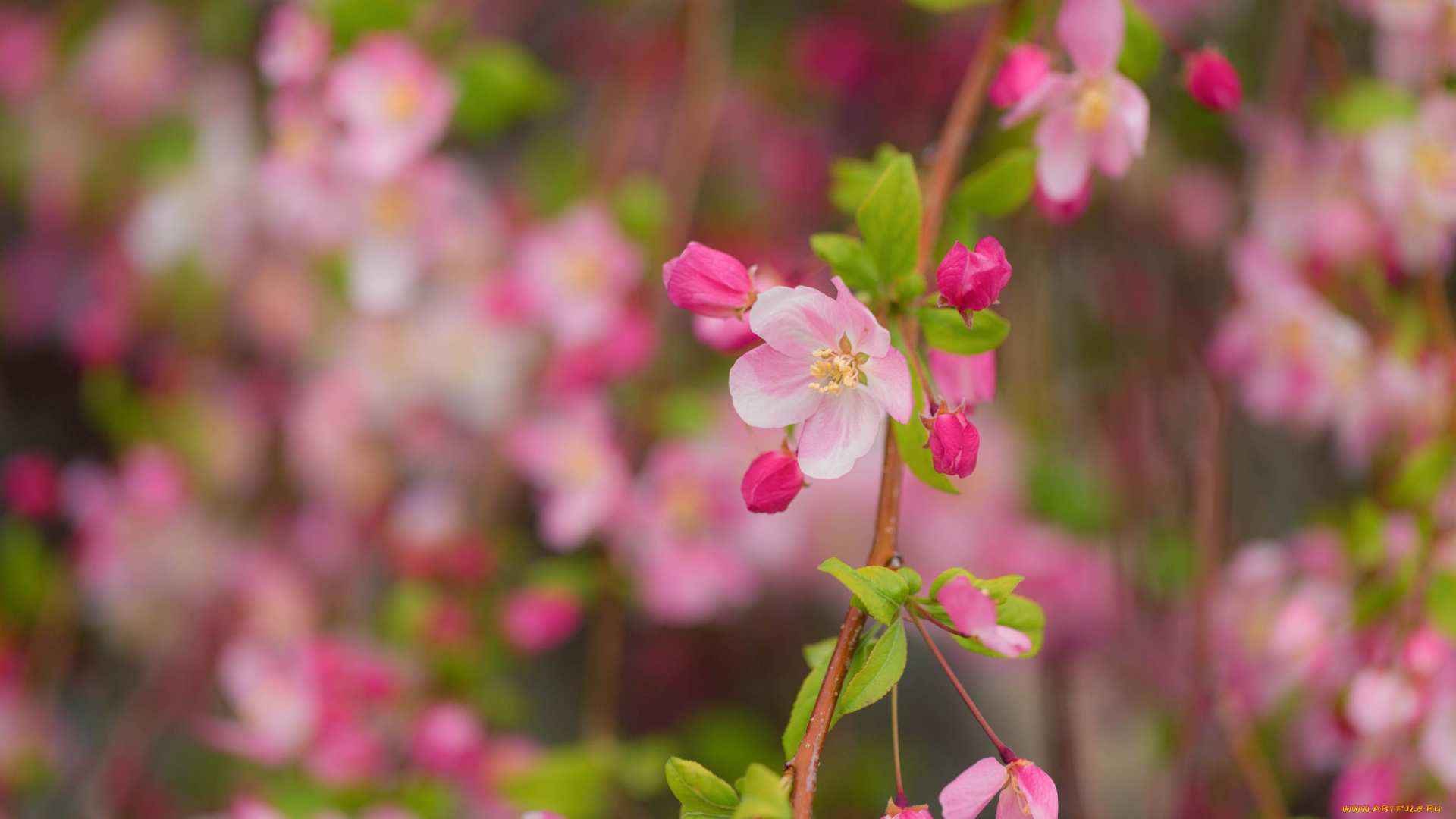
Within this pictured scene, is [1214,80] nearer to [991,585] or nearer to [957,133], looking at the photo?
[957,133]

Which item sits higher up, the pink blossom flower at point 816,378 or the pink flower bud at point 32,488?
the pink flower bud at point 32,488

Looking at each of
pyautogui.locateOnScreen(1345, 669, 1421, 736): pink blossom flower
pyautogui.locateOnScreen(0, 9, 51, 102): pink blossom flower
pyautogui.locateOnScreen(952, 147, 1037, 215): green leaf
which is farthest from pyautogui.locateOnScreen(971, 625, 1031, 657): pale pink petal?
pyautogui.locateOnScreen(0, 9, 51, 102): pink blossom flower

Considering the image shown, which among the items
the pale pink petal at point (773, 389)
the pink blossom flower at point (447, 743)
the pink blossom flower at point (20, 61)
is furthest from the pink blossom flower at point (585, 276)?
the pink blossom flower at point (20, 61)

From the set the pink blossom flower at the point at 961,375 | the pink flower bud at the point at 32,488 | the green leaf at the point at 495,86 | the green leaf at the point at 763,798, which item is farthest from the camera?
the pink flower bud at the point at 32,488

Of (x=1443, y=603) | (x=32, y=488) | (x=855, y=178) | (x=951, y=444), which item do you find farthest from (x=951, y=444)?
(x=32, y=488)

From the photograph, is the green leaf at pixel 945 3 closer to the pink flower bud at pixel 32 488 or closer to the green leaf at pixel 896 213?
the green leaf at pixel 896 213

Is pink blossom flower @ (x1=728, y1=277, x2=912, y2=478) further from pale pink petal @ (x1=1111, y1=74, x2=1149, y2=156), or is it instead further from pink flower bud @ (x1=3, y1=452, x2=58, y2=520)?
pink flower bud @ (x1=3, y1=452, x2=58, y2=520)

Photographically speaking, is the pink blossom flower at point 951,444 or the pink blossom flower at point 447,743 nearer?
the pink blossom flower at point 951,444
